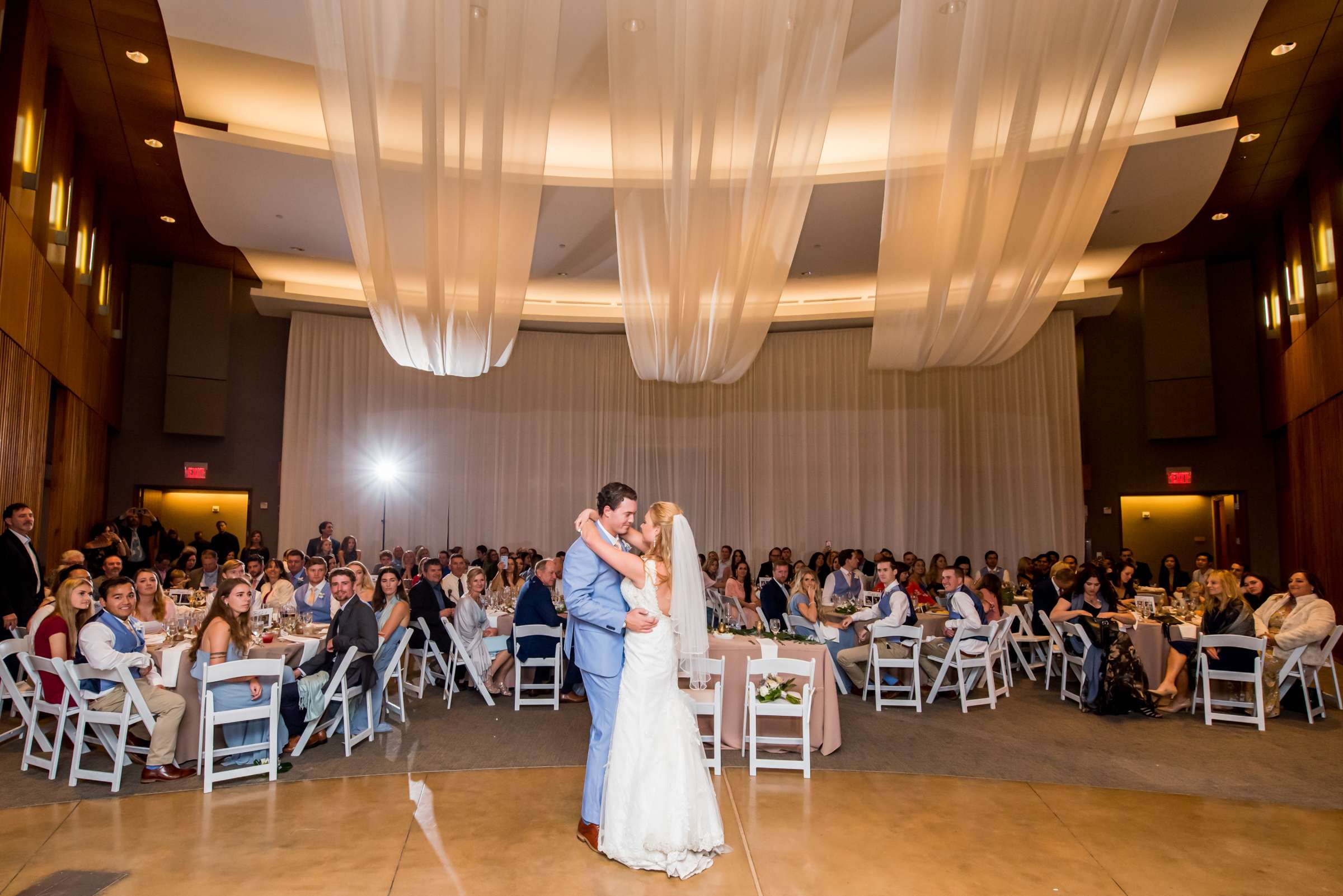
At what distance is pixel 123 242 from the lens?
44.7 ft

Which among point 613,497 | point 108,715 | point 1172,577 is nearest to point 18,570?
point 108,715

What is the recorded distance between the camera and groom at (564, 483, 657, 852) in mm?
4238

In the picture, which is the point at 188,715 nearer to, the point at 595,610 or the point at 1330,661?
the point at 595,610

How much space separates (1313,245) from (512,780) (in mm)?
11794

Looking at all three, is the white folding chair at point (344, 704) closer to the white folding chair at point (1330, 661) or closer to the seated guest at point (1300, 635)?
the seated guest at point (1300, 635)

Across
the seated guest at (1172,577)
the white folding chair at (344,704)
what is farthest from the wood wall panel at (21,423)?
the seated guest at (1172,577)

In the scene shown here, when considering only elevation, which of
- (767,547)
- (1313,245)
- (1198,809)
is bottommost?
(1198,809)

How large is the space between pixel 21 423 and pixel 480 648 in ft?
17.5

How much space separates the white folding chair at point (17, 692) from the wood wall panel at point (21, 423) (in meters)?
2.66

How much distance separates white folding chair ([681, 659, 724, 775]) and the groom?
3.62 ft

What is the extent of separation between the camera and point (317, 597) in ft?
26.1

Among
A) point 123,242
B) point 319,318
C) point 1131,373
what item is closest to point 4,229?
point 123,242

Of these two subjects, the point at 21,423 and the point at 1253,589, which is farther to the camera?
the point at 21,423

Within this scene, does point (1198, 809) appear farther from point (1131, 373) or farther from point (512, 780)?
point (1131, 373)
